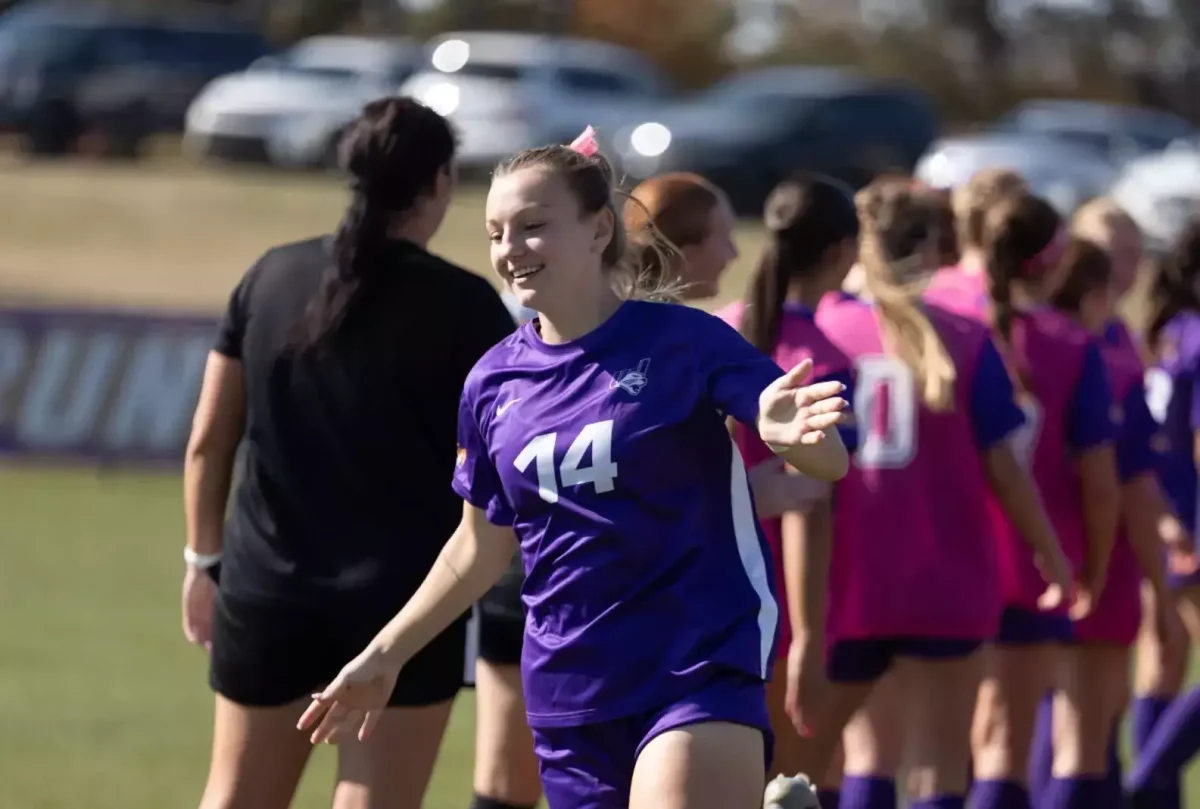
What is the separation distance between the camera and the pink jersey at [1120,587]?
23.2 feet

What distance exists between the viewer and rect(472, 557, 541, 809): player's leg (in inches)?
225

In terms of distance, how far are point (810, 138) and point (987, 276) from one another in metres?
22.4

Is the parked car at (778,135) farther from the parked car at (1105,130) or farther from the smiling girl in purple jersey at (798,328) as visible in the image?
the smiling girl in purple jersey at (798,328)

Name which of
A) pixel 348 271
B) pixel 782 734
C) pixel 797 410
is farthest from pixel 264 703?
pixel 797 410

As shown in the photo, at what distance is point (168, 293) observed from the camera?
23.8 m

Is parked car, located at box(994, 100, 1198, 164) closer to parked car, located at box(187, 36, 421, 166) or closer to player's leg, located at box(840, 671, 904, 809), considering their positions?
parked car, located at box(187, 36, 421, 166)

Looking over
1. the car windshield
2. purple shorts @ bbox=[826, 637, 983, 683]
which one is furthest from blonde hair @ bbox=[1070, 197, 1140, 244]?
the car windshield

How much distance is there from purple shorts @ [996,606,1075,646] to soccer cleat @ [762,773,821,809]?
8.15 ft

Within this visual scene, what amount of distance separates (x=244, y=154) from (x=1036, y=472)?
77.6 feet

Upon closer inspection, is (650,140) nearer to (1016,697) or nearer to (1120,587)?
(1120,587)

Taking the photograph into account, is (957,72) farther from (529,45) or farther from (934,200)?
(934,200)

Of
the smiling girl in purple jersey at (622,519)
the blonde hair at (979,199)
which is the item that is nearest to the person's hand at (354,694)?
the smiling girl in purple jersey at (622,519)

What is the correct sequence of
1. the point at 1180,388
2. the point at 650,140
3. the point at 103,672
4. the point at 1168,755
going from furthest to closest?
1. the point at 650,140
2. the point at 103,672
3. the point at 1180,388
4. the point at 1168,755

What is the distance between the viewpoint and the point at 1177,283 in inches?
323
